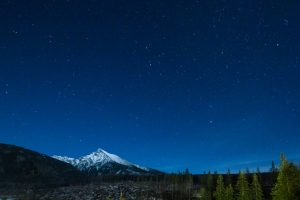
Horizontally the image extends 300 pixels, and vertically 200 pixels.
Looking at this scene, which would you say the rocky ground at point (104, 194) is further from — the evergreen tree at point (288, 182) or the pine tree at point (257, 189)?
the evergreen tree at point (288, 182)

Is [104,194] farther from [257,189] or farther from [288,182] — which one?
[288,182]

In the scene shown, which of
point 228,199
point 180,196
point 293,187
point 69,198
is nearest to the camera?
point 293,187

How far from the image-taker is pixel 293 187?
25.6 meters

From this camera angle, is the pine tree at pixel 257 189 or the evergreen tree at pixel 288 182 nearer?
the evergreen tree at pixel 288 182

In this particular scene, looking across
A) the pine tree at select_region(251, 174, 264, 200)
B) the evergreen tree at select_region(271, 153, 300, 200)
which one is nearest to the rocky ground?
the pine tree at select_region(251, 174, 264, 200)

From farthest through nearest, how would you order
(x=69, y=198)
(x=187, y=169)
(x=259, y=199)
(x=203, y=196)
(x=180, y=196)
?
(x=187, y=169), (x=69, y=198), (x=180, y=196), (x=203, y=196), (x=259, y=199)

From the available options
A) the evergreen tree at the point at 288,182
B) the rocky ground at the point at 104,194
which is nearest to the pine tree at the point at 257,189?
the evergreen tree at the point at 288,182

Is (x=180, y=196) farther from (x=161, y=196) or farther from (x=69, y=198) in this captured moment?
(x=69, y=198)

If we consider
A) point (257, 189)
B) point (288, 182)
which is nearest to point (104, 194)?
point (257, 189)

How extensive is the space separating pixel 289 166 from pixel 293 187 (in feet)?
6.93

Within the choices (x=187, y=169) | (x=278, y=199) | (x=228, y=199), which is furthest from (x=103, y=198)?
(x=278, y=199)

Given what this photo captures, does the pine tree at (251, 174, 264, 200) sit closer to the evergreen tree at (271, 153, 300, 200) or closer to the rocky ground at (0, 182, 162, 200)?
the evergreen tree at (271, 153, 300, 200)

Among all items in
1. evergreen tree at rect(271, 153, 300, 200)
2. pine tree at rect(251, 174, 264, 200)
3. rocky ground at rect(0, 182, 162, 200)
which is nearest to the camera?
Result: evergreen tree at rect(271, 153, 300, 200)

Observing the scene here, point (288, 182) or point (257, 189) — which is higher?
point (257, 189)
